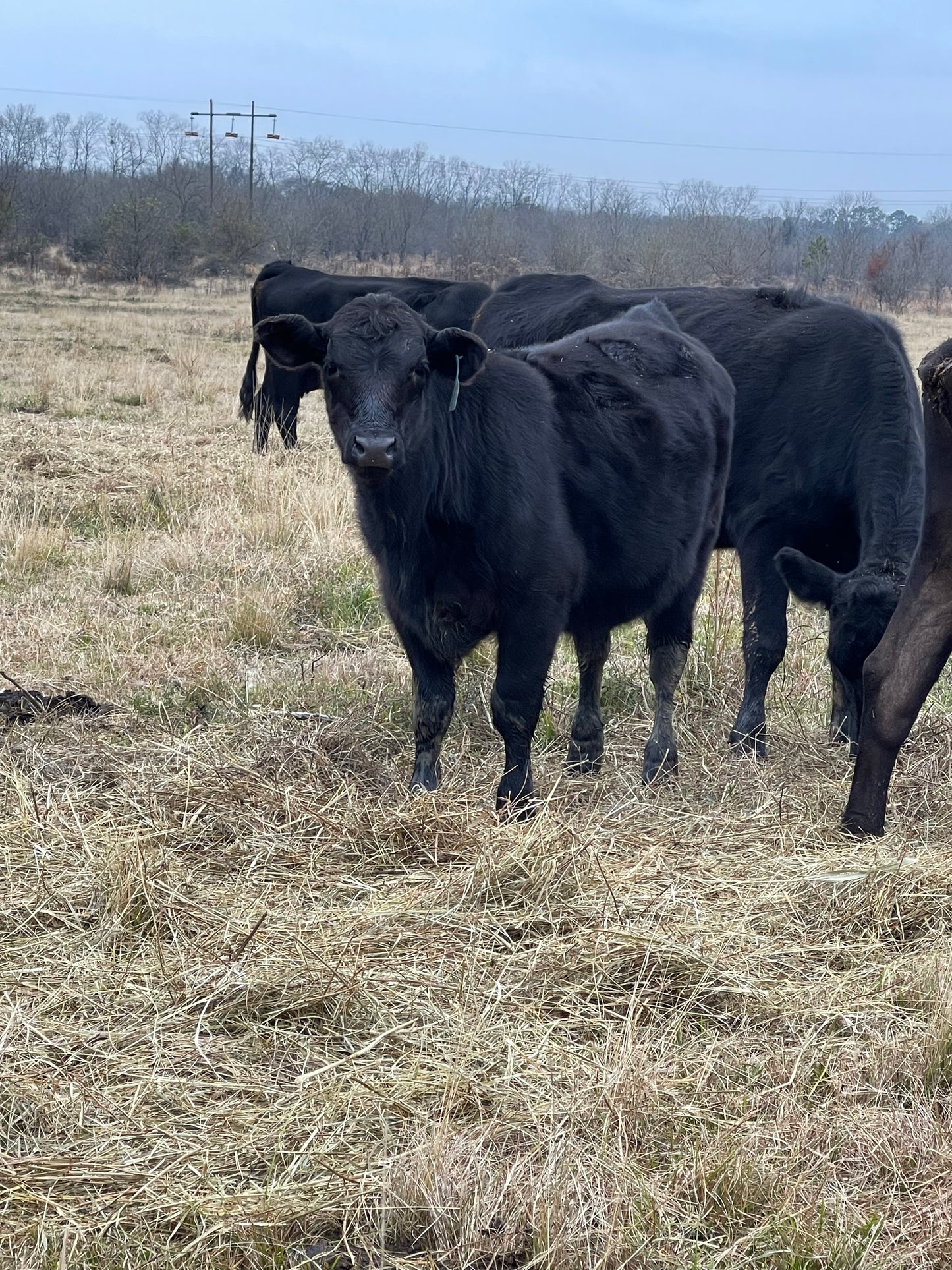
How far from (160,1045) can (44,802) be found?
66.7 inches

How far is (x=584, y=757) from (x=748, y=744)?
2.76ft

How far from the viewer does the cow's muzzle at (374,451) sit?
424cm

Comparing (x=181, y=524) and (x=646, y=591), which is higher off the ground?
(x=646, y=591)

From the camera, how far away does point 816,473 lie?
21.6ft

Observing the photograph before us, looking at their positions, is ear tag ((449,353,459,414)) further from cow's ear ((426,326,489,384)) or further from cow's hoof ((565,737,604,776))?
cow's hoof ((565,737,604,776))

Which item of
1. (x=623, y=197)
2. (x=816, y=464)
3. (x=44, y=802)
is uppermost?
(x=623, y=197)

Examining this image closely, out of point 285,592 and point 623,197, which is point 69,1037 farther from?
point 623,197

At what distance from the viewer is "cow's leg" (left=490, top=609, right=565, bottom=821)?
4809 millimetres

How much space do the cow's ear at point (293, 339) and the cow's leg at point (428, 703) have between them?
3.58 feet

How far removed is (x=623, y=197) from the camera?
140750 mm

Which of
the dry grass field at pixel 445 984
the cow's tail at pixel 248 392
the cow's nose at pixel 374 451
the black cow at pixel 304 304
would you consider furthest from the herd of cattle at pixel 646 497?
the cow's tail at pixel 248 392

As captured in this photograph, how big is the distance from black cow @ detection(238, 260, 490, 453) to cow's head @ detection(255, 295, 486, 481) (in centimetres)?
1010

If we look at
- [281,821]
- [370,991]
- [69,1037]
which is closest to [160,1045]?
[69,1037]

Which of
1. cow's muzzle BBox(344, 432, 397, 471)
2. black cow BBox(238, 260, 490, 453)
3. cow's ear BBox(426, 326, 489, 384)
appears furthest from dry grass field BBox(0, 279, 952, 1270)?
black cow BBox(238, 260, 490, 453)
